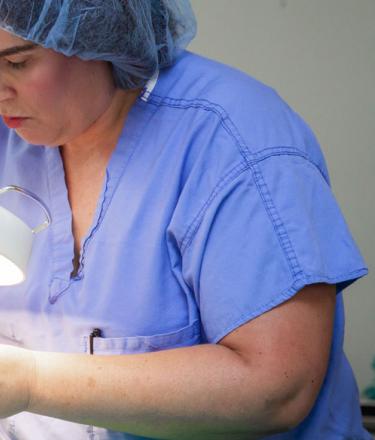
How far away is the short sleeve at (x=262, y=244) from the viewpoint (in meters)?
1.07

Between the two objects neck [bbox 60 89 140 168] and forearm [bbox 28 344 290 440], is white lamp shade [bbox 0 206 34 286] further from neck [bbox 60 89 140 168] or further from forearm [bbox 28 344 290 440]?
neck [bbox 60 89 140 168]

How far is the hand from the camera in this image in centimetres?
104

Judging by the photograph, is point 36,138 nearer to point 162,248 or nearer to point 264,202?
point 162,248

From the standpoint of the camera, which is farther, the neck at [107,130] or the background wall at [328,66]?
the background wall at [328,66]

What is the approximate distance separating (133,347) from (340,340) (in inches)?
12.7

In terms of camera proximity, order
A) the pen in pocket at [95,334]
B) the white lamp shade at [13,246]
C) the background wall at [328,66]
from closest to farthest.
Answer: the white lamp shade at [13,246] → the pen in pocket at [95,334] → the background wall at [328,66]

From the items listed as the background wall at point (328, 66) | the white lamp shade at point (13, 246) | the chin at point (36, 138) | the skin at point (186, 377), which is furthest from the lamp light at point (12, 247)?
the background wall at point (328, 66)

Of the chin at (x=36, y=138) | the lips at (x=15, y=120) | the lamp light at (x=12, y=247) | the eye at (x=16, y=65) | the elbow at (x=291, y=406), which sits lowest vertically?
the elbow at (x=291, y=406)

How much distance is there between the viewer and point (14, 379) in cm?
104

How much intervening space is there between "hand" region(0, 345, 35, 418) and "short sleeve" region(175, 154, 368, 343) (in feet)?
0.83

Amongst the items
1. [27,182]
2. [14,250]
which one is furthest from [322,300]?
[27,182]

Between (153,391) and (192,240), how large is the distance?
217 millimetres

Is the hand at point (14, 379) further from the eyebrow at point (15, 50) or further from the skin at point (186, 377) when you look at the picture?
the eyebrow at point (15, 50)

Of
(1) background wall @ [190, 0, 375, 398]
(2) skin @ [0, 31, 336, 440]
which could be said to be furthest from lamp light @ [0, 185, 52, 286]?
(1) background wall @ [190, 0, 375, 398]
